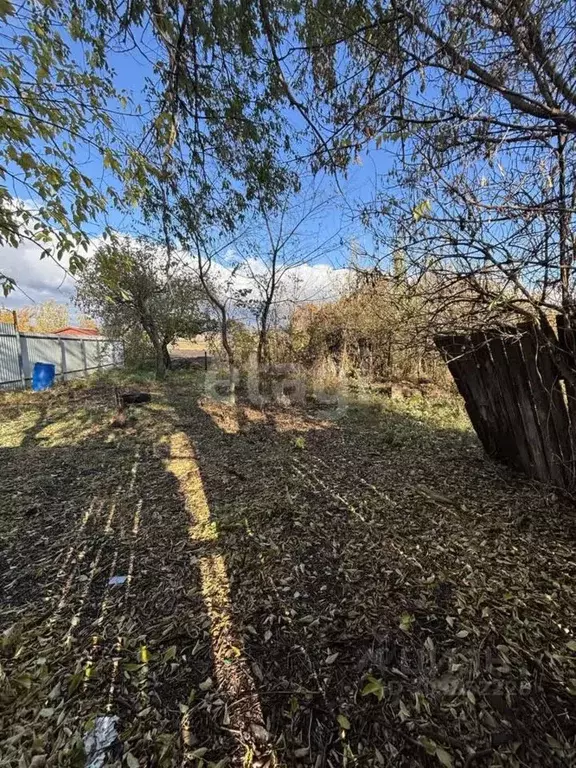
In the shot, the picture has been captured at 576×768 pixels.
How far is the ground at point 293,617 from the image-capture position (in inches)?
44.4

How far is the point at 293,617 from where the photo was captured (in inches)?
62.7

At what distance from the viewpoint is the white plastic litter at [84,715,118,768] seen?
109 centimetres

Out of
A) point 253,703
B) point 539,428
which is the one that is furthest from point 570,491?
point 253,703

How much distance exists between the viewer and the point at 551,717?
112 cm

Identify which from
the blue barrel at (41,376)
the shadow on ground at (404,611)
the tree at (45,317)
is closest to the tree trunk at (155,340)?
the blue barrel at (41,376)

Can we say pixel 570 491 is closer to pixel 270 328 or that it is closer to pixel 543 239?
pixel 543 239

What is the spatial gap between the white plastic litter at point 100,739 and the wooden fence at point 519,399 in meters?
2.58

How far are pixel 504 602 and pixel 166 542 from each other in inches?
71.5

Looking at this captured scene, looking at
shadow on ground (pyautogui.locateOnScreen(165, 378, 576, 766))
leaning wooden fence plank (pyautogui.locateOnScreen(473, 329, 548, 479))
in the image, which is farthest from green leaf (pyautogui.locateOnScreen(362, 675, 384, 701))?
leaning wooden fence plank (pyautogui.locateOnScreen(473, 329, 548, 479))

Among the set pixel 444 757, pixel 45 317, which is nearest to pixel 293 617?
pixel 444 757

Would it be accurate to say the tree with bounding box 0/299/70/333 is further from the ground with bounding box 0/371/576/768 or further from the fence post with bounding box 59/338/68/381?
the ground with bounding box 0/371/576/768

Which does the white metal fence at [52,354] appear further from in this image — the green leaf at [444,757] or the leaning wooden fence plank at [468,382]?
the green leaf at [444,757]

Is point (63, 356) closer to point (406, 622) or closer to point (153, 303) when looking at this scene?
point (153, 303)

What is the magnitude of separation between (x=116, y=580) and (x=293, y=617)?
3.24 ft
